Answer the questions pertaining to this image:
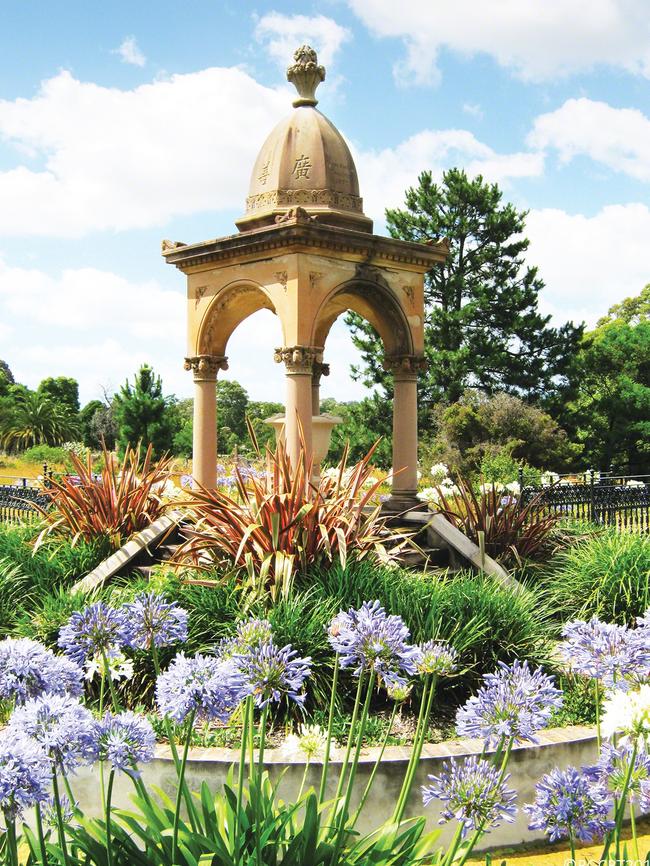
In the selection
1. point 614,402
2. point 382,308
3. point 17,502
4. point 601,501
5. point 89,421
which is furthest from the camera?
point 89,421

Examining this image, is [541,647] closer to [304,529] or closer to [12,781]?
[304,529]

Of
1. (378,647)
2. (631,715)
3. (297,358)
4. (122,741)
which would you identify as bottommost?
(122,741)

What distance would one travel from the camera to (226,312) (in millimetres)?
10953

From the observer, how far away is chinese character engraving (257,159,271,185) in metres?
10.6

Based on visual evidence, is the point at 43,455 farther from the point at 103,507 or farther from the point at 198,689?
the point at 198,689

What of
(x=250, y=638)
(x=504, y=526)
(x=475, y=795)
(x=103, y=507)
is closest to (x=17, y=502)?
(x=103, y=507)

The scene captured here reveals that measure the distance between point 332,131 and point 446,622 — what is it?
6818 millimetres

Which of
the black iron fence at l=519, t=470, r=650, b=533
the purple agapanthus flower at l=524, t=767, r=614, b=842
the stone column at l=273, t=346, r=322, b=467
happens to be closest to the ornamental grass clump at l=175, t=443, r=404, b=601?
the stone column at l=273, t=346, r=322, b=467

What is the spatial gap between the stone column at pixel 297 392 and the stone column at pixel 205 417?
1537mm

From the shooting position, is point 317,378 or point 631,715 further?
point 317,378

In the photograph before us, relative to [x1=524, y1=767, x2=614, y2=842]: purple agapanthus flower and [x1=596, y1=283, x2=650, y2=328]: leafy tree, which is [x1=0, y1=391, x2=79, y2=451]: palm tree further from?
[x1=524, y1=767, x2=614, y2=842]: purple agapanthus flower

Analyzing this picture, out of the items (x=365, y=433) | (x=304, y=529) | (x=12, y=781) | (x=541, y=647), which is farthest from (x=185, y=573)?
(x=365, y=433)

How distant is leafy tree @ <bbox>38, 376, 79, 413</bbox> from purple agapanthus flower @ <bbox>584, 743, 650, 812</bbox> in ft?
245

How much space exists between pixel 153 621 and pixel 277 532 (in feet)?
13.0
